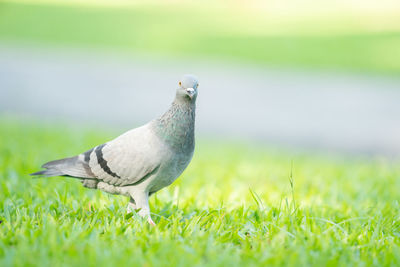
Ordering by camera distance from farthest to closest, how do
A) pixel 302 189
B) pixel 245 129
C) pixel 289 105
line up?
pixel 289 105, pixel 245 129, pixel 302 189

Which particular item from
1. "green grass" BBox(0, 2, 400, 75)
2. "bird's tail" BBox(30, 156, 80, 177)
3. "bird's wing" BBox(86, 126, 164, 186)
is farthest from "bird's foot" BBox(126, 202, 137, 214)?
"green grass" BBox(0, 2, 400, 75)

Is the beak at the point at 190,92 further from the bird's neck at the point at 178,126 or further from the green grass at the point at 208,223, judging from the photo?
the green grass at the point at 208,223

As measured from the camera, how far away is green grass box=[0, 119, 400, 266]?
2250 millimetres

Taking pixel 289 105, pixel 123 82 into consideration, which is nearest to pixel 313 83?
pixel 289 105

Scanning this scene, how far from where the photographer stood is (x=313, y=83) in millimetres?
10430

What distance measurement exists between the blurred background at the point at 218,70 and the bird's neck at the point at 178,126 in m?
4.82

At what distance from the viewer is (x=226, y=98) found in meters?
9.48

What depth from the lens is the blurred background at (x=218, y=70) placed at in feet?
27.0

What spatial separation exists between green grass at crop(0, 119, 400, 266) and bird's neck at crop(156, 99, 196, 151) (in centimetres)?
48

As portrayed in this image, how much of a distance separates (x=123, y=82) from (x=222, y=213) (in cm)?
750

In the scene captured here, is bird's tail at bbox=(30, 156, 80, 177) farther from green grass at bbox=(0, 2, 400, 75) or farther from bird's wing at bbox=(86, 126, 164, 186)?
green grass at bbox=(0, 2, 400, 75)

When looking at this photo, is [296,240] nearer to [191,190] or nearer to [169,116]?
[169,116]

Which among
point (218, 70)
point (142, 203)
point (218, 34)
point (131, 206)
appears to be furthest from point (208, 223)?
point (218, 34)

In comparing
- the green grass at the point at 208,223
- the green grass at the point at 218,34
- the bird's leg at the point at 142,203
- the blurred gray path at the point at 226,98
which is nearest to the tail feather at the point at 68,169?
the green grass at the point at 208,223
